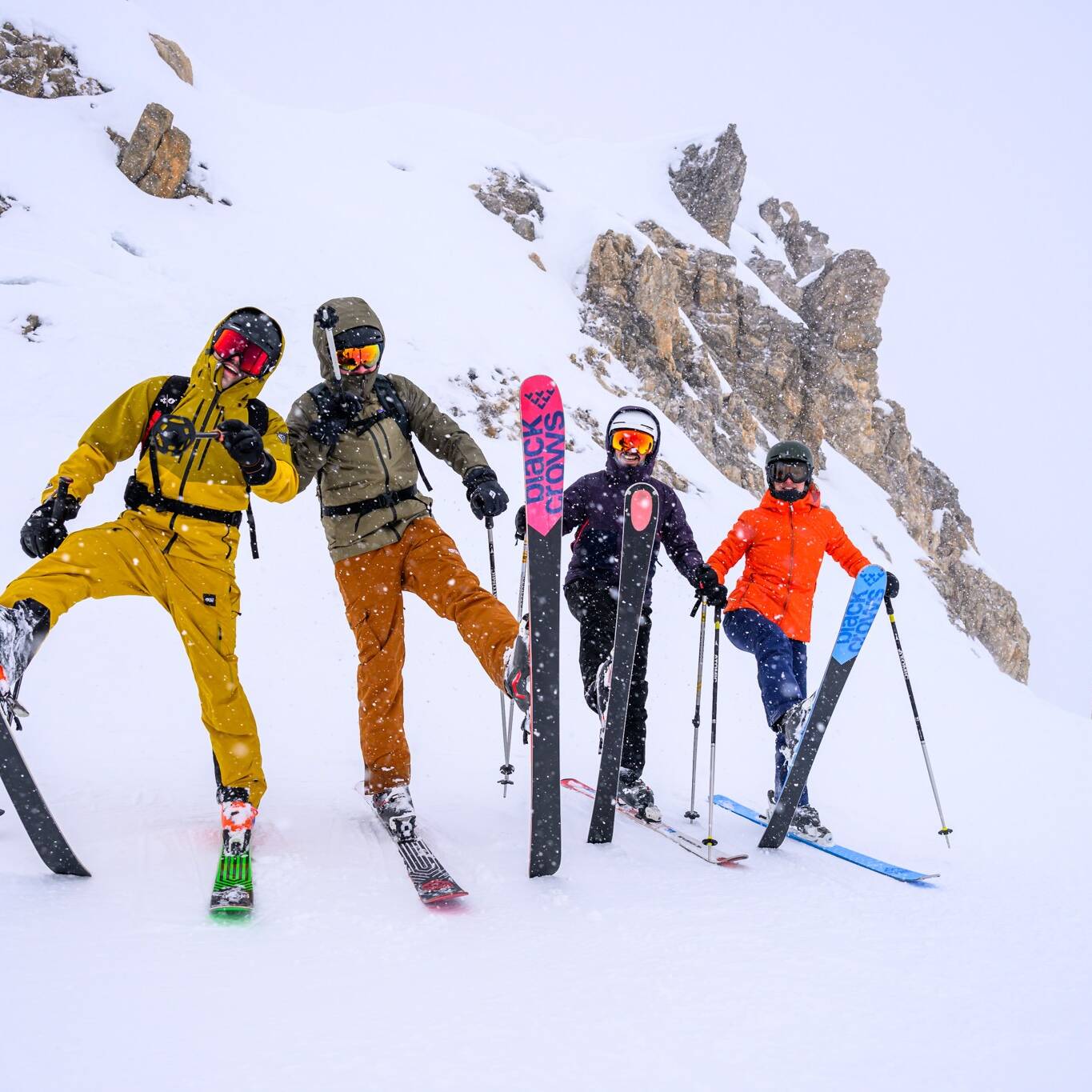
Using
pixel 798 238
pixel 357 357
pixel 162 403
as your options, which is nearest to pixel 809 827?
pixel 357 357

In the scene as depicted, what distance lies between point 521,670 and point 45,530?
6.35 feet

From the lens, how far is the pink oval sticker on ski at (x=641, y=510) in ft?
11.4

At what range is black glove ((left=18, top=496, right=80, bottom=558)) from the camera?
2.94 meters

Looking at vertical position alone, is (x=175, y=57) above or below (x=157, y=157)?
above

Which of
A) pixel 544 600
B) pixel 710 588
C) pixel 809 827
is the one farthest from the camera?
pixel 710 588

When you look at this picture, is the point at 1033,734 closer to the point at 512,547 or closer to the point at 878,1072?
the point at 512,547

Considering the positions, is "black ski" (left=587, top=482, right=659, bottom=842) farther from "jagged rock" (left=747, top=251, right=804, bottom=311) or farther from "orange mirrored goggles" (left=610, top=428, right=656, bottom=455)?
"jagged rock" (left=747, top=251, right=804, bottom=311)

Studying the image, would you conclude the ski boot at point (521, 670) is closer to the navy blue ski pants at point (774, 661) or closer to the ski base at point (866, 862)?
the navy blue ski pants at point (774, 661)

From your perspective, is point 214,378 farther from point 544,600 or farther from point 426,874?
point 426,874

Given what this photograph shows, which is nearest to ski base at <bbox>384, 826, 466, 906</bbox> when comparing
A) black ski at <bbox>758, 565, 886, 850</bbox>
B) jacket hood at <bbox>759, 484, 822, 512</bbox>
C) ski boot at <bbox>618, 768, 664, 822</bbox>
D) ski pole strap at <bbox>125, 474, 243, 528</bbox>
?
ski boot at <bbox>618, 768, 664, 822</bbox>

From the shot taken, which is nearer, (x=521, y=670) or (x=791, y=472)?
(x=521, y=670)

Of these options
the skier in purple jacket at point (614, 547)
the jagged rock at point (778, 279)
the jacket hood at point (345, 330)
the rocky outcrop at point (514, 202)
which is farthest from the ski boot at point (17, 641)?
the jagged rock at point (778, 279)

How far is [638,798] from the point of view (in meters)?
4.28

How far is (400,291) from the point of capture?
18734mm
